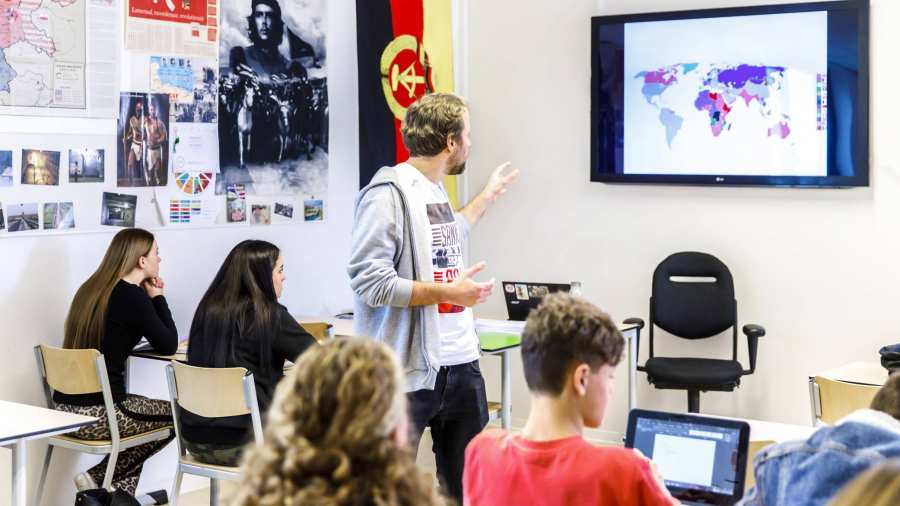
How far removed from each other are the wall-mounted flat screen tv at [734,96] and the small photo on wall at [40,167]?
2.83 metres

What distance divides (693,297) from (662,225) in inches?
19.3

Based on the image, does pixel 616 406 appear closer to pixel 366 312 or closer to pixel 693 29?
pixel 693 29

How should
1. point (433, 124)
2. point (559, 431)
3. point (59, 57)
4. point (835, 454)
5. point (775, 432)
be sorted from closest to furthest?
1. point (835, 454)
2. point (559, 431)
3. point (775, 432)
4. point (433, 124)
5. point (59, 57)

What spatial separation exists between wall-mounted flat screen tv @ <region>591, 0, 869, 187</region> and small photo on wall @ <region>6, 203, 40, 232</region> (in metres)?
2.93

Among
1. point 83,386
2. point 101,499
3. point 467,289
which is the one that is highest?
point 467,289

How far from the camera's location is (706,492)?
219cm

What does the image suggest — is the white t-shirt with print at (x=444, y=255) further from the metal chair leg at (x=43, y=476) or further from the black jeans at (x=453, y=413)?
the metal chair leg at (x=43, y=476)

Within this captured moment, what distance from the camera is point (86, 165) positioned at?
4.67m

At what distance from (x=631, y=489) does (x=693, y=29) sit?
4.22 meters

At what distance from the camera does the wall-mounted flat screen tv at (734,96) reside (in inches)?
208

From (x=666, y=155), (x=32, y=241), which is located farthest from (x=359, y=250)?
(x=666, y=155)

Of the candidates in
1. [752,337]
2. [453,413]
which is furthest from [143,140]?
[752,337]

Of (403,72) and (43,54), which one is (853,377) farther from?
(43,54)

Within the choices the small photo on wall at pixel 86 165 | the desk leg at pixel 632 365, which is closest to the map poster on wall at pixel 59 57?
the small photo on wall at pixel 86 165
